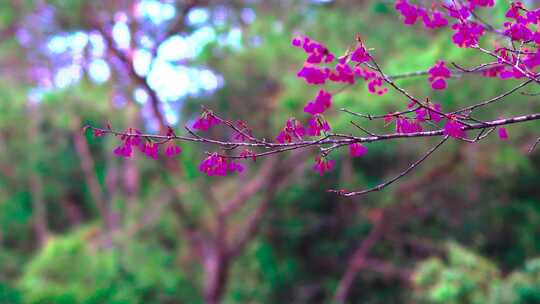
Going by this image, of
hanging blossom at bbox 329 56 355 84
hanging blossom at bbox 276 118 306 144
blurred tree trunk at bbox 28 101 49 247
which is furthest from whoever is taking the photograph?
blurred tree trunk at bbox 28 101 49 247

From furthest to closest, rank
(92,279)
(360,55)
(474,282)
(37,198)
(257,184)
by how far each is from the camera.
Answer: (37,198) < (257,184) < (92,279) < (474,282) < (360,55)

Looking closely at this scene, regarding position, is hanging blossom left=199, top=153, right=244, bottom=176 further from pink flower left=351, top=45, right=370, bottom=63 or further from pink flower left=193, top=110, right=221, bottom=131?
pink flower left=351, top=45, right=370, bottom=63

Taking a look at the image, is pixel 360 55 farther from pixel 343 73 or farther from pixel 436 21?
pixel 436 21

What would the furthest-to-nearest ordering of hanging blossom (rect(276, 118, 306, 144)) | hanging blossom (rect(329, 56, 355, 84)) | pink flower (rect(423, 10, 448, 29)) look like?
1. pink flower (rect(423, 10, 448, 29))
2. hanging blossom (rect(329, 56, 355, 84))
3. hanging blossom (rect(276, 118, 306, 144))

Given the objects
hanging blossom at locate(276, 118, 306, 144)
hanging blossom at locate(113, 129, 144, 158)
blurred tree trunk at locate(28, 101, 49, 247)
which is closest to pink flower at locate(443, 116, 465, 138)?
hanging blossom at locate(276, 118, 306, 144)

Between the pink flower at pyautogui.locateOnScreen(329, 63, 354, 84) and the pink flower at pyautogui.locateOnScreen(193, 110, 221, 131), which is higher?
the pink flower at pyautogui.locateOnScreen(329, 63, 354, 84)

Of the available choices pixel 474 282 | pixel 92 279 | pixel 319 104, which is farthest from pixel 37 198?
pixel 319 104

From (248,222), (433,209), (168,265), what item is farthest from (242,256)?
(433,209)

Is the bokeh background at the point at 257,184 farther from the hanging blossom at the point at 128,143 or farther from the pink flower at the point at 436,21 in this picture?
the hanging blossom at the point at 128,143

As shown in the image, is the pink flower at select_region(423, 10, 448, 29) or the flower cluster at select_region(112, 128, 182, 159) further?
the pink flower at select_region(423, 10, 448, 29)
